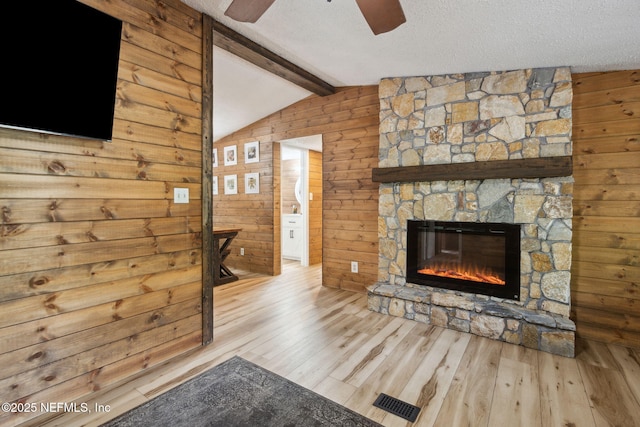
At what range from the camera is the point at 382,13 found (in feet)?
5.02

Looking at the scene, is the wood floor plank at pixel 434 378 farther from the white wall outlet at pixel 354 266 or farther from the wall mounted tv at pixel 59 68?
the wall mounted tv at pixel 59 68

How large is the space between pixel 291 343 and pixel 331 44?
2605 millimetres

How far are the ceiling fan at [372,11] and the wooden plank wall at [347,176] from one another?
2.15 m

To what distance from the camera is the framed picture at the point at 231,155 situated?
17.1 ft

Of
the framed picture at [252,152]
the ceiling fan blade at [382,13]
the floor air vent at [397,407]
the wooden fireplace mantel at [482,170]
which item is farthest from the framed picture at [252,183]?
A: the floor air vent at [397,407]

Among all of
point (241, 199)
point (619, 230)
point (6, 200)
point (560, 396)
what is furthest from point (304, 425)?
point (241, 199)

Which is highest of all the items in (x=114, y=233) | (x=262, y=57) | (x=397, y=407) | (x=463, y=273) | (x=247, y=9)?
(x=262, y=57)

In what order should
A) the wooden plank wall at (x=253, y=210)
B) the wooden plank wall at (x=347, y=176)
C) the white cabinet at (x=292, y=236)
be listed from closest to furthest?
1. the wooden plank wall at (x=347, y=176)
2. the wooden plank wall at (x=253, y=210)
3. the white cabinet at (x=292, y=236)

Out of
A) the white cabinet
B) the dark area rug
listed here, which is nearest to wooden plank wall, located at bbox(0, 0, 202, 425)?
the dark area rug

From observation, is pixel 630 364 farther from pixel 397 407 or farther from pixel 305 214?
pixel 305 214

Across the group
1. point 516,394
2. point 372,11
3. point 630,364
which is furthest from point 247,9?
point 630,364

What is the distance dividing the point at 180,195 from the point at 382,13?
1810 millimetres

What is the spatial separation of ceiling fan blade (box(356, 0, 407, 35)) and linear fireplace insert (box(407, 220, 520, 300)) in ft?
6.74

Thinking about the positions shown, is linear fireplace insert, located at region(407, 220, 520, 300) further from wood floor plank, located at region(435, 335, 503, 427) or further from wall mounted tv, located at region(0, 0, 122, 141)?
wall mounted tv, located at region(0, 0, 122, 141)
